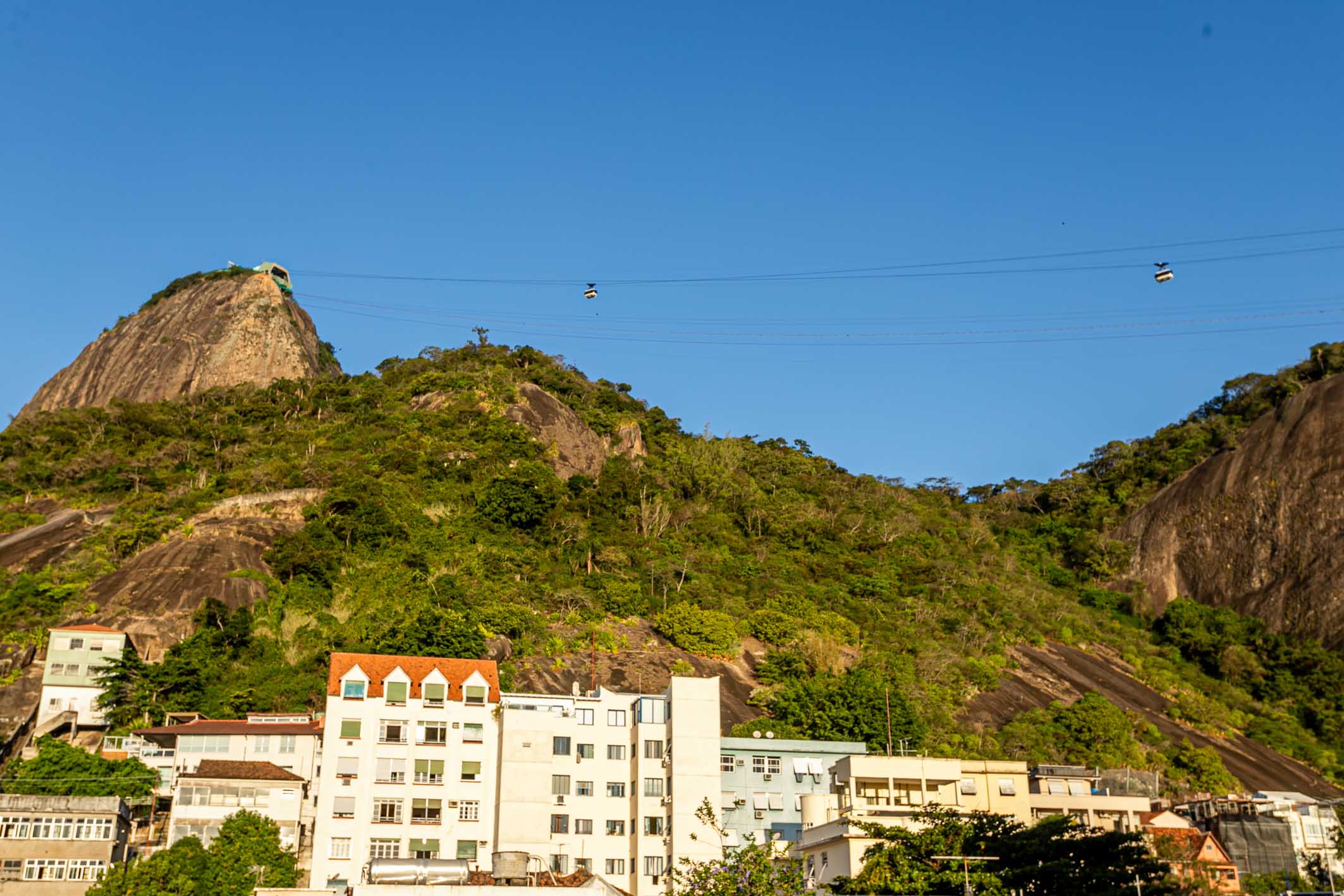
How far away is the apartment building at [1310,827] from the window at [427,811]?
4284 centimetres

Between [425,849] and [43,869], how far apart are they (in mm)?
14458

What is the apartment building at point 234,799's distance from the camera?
51.5m

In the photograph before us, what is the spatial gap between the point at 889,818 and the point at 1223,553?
239 feet

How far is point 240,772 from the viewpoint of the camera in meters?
53.1

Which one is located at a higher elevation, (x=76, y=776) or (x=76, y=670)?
(x=76, y=670)

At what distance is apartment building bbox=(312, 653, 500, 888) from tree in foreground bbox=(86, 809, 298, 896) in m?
2.45

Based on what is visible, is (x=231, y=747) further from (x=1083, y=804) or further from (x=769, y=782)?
(x=1083, y=804)

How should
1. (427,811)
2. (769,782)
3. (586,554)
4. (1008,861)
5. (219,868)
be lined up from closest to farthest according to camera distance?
(1008,861) → (219,868) → (427,811) → (769,782) → (586,554)

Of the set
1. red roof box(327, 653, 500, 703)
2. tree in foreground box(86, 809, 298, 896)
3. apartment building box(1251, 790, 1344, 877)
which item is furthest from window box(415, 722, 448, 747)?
apartment building box(1251, 790, 1344, 877)

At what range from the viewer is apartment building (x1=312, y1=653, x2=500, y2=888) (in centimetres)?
5275

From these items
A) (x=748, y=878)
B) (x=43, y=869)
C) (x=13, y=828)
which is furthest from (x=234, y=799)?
(x=748, y=878)

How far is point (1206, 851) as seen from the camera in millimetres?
60750

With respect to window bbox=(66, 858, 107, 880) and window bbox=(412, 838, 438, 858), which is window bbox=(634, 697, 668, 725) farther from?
window bbox=(66, 858, 107, 880)

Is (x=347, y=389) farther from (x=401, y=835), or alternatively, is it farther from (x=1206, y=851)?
(x=1206, y=851)
